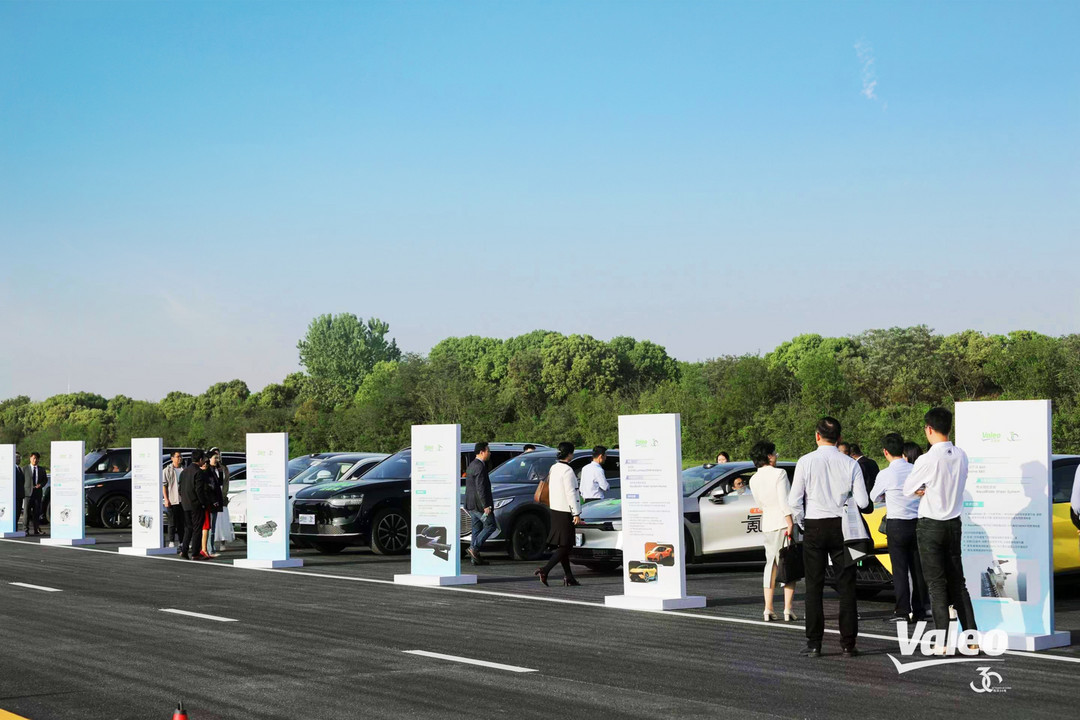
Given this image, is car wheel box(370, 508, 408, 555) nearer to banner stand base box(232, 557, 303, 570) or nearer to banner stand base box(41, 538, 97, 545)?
banner stand base box(232, 557, 303, 570)

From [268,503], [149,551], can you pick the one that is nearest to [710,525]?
[268,503]

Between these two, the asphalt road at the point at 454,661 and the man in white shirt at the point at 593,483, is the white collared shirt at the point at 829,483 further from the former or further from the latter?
the man in white shirt at the point at 593,483

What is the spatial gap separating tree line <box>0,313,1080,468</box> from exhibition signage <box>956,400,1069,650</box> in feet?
126

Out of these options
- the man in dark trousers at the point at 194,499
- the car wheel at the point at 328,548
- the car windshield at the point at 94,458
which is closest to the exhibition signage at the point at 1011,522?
the car wheel at the point at 328,548

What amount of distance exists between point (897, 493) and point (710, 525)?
5.29 m

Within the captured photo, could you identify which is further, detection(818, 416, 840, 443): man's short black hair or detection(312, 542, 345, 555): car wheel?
detection(312, 542, 345, 555): car wheel

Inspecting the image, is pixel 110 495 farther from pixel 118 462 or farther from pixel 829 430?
pixel 829 430

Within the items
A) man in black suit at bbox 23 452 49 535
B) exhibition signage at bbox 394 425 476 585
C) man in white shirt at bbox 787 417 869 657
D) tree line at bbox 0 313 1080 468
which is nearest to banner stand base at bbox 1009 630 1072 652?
man in white shirt at bbox 787 417 869 657

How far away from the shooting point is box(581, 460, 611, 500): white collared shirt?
56.2 feet

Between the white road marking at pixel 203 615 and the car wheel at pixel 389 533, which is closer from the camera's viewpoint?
the white road marking at pixel 203 615

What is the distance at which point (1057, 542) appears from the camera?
13234mm

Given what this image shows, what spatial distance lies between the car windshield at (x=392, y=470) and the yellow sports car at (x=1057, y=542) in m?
9.36

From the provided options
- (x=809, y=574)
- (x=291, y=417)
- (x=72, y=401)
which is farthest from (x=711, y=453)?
(x=72, y=401)

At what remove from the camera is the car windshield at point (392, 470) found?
2131 cm
